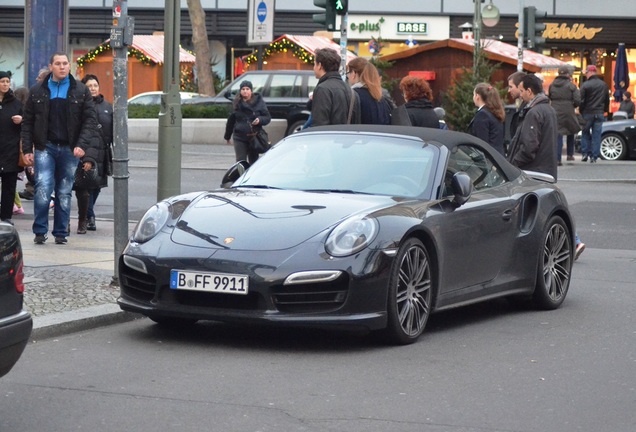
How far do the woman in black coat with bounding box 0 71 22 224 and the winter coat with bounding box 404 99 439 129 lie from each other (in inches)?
161

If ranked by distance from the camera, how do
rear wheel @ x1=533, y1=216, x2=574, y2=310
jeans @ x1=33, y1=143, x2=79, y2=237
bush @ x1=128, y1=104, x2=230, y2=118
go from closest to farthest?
rear wheel @ x1=533, y1=216, x2=574, y2=310
jeans @ x1=33, y1=143, x2=79, y2=237
bush @ x1=128, y1=104, x2=230, y2=118

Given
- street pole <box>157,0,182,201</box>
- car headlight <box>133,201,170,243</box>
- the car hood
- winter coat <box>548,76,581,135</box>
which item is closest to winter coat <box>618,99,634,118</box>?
winter coat <box>548,76,581,135</box>

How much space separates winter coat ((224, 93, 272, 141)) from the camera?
1986 cm

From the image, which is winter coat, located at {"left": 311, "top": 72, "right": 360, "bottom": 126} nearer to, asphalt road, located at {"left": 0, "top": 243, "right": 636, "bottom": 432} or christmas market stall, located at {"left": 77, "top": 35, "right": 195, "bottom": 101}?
asphalt road, located at {"left": 0, "top": 243, "right": 636, "bottom": 432}

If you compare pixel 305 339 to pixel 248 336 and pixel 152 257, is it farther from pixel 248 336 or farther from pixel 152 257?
pixel 152 257

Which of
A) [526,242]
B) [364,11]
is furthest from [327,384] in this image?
[364,11]

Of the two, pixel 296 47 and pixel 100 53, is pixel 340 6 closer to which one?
pixel 296 47

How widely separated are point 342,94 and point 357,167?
3.33 m

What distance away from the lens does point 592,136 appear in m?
28.2

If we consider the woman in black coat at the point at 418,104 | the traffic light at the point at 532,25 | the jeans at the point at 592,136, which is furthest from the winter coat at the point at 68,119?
the jeans at the point at 592,136

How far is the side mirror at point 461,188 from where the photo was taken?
8.72m

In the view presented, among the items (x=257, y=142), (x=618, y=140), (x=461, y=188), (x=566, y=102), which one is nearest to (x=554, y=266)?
(x=461, y=188)

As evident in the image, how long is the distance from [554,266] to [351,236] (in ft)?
8.64

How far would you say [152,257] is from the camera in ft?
26.6
